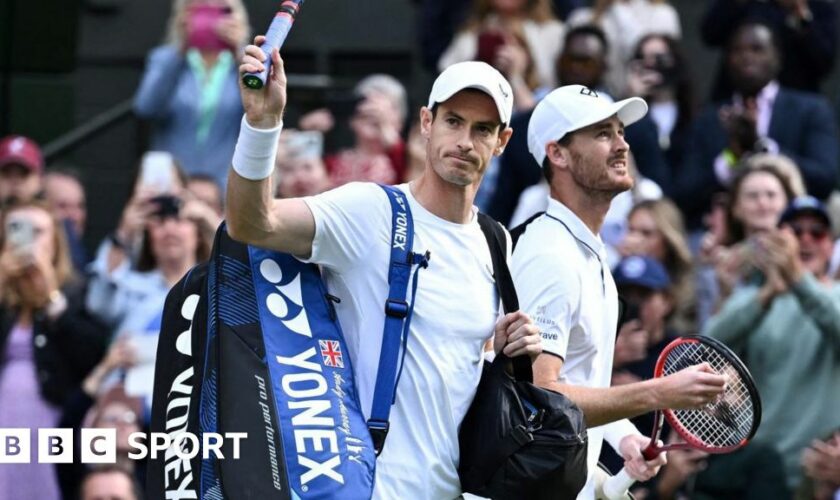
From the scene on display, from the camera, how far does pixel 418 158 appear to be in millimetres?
11492

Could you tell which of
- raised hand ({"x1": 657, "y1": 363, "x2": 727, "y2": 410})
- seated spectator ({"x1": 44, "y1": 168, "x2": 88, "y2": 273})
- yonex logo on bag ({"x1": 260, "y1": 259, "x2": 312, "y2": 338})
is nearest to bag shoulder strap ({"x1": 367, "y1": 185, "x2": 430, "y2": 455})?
yonex logo on bag ({"x1": 260, "y1": 259, "x2": 312, "y2": 338})

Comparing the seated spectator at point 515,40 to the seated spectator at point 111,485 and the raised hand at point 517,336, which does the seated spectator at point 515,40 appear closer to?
the seated spectator at point 111,485

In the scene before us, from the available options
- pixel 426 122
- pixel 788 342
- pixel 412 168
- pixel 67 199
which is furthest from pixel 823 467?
pixel 67 199

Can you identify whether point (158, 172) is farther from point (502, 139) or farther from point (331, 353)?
point (331, 353)

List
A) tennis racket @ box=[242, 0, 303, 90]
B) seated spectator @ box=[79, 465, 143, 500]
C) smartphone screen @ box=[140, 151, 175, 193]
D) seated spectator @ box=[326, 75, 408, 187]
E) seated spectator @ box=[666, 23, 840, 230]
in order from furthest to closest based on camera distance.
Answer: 1. seated spectator @ box=[326, 75, 408, 187]
2. smartphone screen @ box=[140, 151, 175, 193]
3. seated spectator @ box=[666, 23, 840, 230]
4. seated spectator @ box=[79, 465, 143, 500]
5. tennis racket @ box=[242, 0, 303, 90]


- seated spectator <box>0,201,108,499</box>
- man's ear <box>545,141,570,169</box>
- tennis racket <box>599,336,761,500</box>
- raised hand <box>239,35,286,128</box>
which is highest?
raised hand <box>239,35,286,128</box>

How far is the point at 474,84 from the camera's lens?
6.38 m

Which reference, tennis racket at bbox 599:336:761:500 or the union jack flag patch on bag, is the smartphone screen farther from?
the union jack flag patch on bag

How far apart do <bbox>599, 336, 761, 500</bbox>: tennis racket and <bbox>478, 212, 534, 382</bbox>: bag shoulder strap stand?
0.64 meters

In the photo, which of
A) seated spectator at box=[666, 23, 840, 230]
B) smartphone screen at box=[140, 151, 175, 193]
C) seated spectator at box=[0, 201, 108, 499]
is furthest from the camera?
smartphone screen at box=[140, 151, 175, 193]

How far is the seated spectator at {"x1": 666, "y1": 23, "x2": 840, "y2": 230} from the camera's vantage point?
36.4 feet

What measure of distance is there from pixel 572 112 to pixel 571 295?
73 centimetres

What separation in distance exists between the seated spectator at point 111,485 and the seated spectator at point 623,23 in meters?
4.27

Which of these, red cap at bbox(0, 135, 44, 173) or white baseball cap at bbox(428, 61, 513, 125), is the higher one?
white baseball cap at bbox(428, 61, 513, 125)
